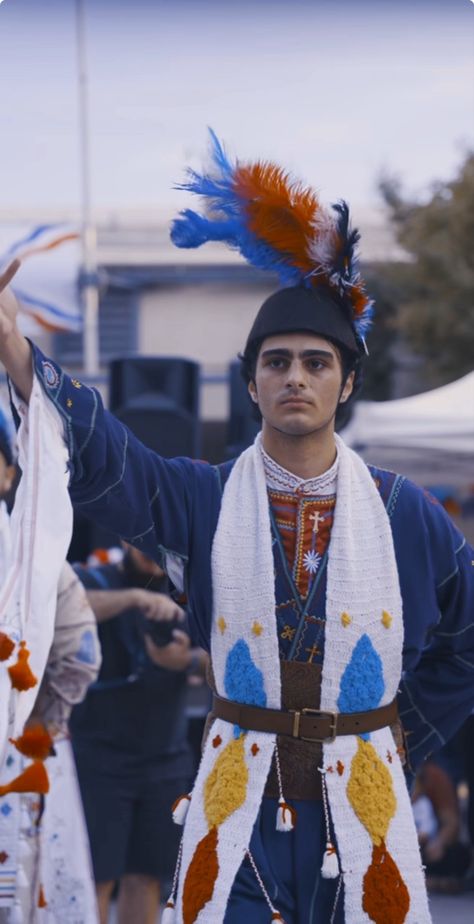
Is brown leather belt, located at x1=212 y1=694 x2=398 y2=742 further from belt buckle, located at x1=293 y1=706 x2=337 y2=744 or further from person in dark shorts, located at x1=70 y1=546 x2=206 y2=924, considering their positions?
person in dark shorts, located at x1=70 y1=546 x2=206 y2=924

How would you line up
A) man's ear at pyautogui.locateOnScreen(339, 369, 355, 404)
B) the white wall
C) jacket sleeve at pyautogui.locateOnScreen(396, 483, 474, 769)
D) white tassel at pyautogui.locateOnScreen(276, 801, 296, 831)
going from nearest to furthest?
white tassel at pyautogui.locateOnScreen(276, 801, 296, 831) < jacket sleeve at pyautogui.locateOnScreen(396, 483, 474, 769) < man's ear at pyautogui.locateOnScreen(339, 369, 355, 404) < the white wall

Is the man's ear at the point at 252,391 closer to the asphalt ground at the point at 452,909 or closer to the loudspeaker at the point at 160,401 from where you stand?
the asphalt ground at the point at 452,909

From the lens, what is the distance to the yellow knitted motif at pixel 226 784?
3.12 m

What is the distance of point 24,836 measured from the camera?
4.11 meters

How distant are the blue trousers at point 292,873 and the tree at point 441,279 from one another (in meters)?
15.8

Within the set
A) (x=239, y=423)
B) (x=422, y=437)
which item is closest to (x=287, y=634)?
(x=239, y=423)

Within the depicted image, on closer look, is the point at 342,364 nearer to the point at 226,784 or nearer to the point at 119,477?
the point at 119,477

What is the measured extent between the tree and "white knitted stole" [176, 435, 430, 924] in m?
15.5

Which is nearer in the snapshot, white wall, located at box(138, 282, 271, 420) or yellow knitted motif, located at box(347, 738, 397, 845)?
yellow knitted motif, located at box(347, 738, 397, 845)

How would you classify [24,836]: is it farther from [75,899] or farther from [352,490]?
[352,490]

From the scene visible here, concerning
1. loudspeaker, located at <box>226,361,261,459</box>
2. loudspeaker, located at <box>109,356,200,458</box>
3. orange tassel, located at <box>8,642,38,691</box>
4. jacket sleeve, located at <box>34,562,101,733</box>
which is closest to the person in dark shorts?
jacket sleeve, located at <box>34,562,101,733</box>

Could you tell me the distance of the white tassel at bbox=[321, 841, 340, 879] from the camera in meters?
3.05

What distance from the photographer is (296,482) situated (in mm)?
3307

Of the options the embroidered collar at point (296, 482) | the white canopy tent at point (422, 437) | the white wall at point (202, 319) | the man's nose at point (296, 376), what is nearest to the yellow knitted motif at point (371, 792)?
the embroidered collar at point (296, 482)
